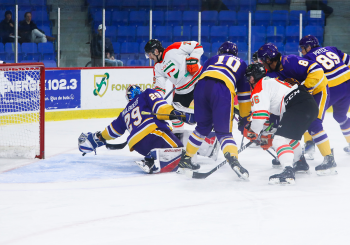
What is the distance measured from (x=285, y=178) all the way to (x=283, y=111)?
46cm

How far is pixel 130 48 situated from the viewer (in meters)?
7.46

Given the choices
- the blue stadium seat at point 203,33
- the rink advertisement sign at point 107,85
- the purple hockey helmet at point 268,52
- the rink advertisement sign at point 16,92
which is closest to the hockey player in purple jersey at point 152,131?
the purple hockey helmet at point 268,52

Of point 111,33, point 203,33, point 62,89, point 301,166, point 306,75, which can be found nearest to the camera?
point 306,75

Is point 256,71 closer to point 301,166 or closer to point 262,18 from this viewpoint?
point 301,166

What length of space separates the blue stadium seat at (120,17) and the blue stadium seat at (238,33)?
5.70 feet

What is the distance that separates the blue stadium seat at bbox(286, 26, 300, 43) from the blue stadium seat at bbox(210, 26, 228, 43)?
104 centimetres

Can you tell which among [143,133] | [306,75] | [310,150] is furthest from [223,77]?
[310,150]

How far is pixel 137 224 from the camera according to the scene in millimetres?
2244

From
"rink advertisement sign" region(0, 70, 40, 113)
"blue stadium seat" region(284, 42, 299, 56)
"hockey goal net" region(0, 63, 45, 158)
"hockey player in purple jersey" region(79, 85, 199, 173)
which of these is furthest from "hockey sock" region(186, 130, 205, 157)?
"blue stadium seat" region(284, 42, 299, 56)

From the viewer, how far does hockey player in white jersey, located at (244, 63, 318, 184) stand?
10.1ft

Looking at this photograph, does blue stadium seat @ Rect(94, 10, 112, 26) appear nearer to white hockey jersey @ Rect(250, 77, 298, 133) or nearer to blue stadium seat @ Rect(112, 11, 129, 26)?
blue stadium seat @ Rect(112, 11, 129, 26)

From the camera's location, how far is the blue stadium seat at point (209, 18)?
753 cm

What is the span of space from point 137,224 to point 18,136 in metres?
2.93

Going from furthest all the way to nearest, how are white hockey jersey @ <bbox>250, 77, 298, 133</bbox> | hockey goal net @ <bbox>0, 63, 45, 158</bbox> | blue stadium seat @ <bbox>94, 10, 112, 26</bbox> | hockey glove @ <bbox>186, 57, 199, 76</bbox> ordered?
blue stadium seat @ <bbox>94, 10, 112, 26</bbox> → hockey goal net @ <bbox>0, 63, 45, 158</bbox> → hockey glove @ <bbox>186, 57, 199, 76</bbox> → white hockey jersey @ <bbox>250, 77, 298, 133</bbox>
